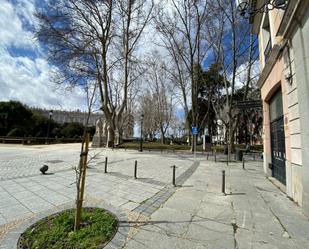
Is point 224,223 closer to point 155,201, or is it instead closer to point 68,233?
point 155,201

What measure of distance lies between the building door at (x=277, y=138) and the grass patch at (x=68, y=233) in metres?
7.26

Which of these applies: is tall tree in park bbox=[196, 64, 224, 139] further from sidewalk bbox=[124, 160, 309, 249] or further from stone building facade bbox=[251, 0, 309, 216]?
sidewalk bbox=[124, 160, 309, 249]

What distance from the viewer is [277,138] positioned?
855 centimetres

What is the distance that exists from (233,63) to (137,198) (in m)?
18.9

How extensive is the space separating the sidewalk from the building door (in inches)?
79.7

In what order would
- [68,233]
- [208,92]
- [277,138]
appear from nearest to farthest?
1. [68,233]
2. [277,138]
3. [208,92]

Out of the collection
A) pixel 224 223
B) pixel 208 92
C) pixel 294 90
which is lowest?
pixel 224 223

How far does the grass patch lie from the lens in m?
3.12

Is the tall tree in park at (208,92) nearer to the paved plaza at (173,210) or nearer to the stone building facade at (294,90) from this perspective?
the stone building facade at (294,90)

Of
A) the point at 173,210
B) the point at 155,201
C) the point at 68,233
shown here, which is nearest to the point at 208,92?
the point at 155,201

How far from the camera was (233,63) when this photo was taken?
2002 centimetres

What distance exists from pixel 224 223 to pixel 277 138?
6127 millimetres

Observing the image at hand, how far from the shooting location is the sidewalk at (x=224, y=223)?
3.38 m

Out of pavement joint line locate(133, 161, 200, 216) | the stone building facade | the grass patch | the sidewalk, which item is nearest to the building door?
the stone building facade
